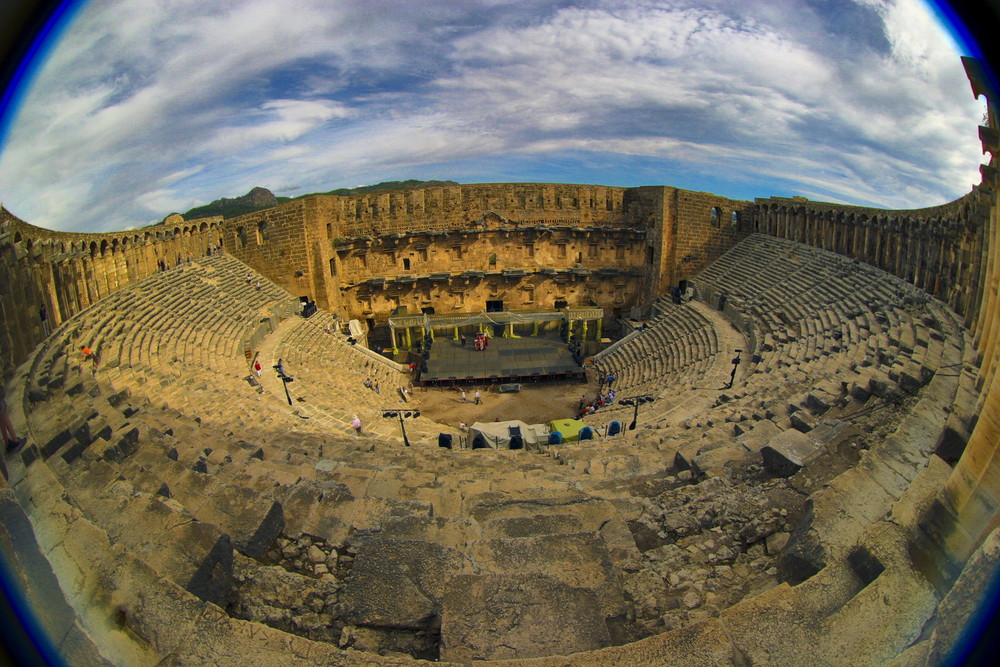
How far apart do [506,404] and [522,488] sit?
1170cm

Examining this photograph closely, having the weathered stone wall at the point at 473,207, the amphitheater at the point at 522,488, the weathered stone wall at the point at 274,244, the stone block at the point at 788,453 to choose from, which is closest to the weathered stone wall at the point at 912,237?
the amphitheater at the point at 522,488

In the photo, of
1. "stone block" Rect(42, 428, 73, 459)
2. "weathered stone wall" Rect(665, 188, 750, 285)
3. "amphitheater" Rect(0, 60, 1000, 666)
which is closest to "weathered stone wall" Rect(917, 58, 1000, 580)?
"amphitheater" Rect(0, 60, 1000, 666)

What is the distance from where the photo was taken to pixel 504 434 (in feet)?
39.2

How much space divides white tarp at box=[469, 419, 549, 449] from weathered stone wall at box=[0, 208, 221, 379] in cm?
845

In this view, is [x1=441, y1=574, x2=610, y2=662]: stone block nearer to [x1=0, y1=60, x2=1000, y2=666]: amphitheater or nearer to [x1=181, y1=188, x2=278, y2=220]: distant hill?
[x1=0, y1=60, x2=1000, y2=666]: amphitheater

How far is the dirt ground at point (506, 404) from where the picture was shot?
55.6ft

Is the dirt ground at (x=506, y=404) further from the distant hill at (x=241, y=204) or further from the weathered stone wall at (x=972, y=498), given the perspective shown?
the distant hill at (x=241, y=204)

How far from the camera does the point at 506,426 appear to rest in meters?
12.6

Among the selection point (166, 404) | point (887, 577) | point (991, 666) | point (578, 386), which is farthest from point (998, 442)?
point (578, 386)

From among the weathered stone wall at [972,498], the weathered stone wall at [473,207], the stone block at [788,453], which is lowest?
the stone block at [788,453]

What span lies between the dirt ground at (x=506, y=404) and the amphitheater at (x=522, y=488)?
2.29 metres

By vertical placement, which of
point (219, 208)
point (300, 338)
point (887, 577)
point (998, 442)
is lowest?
point (300, 338)

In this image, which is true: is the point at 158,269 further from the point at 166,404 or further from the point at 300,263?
the point at 166,404

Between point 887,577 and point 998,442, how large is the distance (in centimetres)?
100
